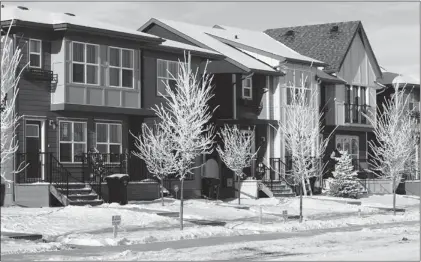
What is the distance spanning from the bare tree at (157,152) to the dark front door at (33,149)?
13.1ft

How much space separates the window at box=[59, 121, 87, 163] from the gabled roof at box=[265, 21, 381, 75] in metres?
18.9

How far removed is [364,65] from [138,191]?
21.5m

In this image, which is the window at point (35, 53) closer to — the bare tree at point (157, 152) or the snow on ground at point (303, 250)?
the bare tree at point (157, 152)

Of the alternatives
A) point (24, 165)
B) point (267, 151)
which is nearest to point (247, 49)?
point (267, 151)

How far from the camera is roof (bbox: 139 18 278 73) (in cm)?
4119

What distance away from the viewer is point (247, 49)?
45531 millimetres

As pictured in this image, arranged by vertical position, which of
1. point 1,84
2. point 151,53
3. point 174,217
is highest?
point 151,53

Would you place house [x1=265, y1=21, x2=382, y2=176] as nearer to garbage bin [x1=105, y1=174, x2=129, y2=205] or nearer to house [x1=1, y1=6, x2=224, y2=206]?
house [x1=1, y1=6, x2=224, y2=206]

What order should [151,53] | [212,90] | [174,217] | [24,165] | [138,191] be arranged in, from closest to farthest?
[174,217], [24,165], [138,191], [151,53], [212,90]

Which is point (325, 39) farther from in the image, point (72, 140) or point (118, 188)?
point (118, 188)

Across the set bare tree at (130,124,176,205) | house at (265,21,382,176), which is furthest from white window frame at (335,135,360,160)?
bare tree at (130,124,176,205)

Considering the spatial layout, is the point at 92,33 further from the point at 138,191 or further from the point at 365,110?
the point at 365,110

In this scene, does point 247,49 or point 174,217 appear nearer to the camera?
point 174,217

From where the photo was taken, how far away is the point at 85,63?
1300 inches
